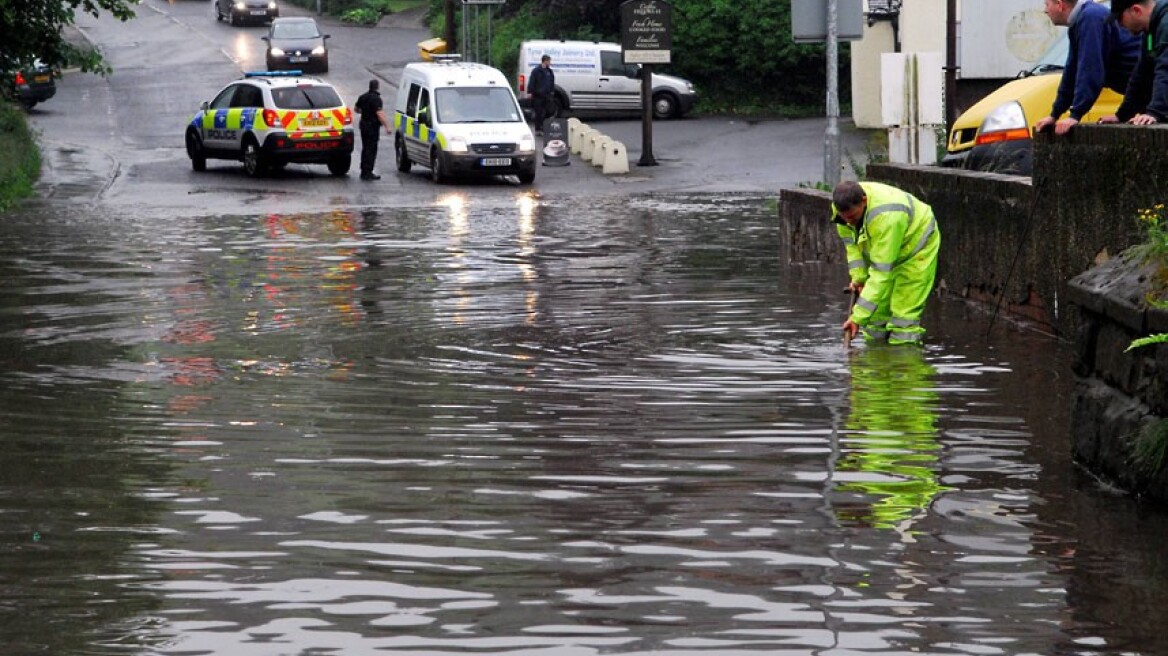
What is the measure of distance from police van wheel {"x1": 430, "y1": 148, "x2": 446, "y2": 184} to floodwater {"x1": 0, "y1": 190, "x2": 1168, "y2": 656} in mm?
17177

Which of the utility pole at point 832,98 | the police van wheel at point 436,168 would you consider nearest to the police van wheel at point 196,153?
Answer: the police van wheel at point 436,168

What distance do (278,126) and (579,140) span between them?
664cm

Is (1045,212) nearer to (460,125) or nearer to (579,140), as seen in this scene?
(460,125)

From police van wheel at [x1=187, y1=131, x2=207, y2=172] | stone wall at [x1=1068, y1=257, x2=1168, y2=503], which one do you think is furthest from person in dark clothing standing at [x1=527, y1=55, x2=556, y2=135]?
stone wall at [x1=1068, y1=257, x2=1168, y2=503]

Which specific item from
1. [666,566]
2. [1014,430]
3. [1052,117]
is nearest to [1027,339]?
[1052,117]

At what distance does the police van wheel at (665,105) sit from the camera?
4369cm

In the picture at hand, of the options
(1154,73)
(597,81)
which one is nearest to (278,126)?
(597,81)

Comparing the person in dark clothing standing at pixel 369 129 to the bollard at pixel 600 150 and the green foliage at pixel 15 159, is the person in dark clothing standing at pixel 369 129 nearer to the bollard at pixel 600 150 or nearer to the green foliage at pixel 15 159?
the bollard at pixel 600 150

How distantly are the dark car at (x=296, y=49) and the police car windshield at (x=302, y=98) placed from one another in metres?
20.0

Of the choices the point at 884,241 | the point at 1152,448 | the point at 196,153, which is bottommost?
the point at 196,153

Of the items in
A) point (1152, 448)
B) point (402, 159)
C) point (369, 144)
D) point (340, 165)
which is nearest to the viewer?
point (1152, 448)

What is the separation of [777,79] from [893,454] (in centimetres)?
3835

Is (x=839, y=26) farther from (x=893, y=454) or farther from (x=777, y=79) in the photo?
(x=777, y=79)

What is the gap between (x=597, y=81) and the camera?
143 ft
